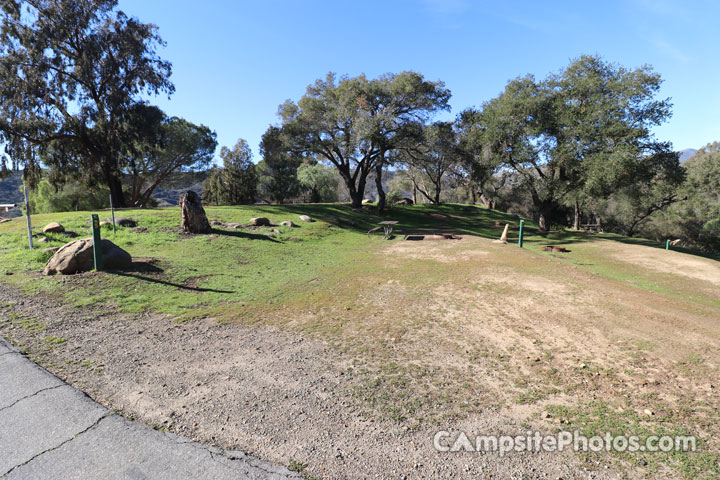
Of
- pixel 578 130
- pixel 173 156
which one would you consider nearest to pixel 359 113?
pixel 578 130

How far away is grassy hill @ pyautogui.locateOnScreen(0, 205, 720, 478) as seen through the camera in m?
3.67

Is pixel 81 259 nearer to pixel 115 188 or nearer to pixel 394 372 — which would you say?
pixel 394 372

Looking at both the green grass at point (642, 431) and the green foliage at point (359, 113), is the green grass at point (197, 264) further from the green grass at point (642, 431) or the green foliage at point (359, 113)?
the green foliage at point (359, 113)

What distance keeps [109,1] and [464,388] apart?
33.3 metres

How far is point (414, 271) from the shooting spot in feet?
35.6

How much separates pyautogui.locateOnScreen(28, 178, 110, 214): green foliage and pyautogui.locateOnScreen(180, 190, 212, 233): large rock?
30.1 metres

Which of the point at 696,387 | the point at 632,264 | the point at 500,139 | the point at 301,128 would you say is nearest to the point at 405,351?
the point at 696,387

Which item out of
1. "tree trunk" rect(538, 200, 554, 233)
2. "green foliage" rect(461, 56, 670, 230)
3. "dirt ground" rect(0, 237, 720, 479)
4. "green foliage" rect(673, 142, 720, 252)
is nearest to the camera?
"dirt ground" rect(0, 237, 720, 479)

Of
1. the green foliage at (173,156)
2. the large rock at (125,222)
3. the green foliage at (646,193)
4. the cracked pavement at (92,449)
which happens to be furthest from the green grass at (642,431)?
the green foliage at (173,156)

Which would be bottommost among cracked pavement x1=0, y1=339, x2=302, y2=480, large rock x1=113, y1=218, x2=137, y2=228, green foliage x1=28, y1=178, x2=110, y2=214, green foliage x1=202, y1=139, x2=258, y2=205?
cracked pavement x1=0, y1=339, x2=302, y2=480

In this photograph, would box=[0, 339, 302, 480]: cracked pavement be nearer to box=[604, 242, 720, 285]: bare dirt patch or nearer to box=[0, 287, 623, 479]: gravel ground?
box=[0, 287, 623, 479]: gravel ground

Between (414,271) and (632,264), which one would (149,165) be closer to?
(414,271)

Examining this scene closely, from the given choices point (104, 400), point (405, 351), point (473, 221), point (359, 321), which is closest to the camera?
point (104, 400)

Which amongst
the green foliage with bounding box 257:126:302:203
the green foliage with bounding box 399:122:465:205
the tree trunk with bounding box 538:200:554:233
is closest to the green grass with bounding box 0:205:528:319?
the green foliage with bounding box 399:122:465:205
